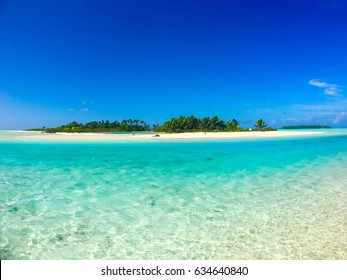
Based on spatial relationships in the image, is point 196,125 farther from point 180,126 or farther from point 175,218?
point 175,218

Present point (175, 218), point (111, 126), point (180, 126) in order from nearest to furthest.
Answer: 1. point (175, 218)
2. point (180, 126)
3. point (111, 126)

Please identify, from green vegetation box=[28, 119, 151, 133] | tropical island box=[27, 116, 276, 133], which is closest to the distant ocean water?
tropical island box=[27, 116, 276, 133]

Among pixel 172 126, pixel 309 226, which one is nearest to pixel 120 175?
pixel 309 226

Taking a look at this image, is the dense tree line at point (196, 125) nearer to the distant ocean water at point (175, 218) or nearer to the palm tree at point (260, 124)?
the palm tree at point (260, 124)

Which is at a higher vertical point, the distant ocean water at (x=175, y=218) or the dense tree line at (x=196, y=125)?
the dense tree line at (x=196, y=125)

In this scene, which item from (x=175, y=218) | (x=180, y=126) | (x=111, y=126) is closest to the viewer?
(x=175, y=218)

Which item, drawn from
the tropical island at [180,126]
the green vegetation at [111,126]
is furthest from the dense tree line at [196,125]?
the green vegetation at [111,126]

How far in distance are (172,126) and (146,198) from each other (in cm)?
4188

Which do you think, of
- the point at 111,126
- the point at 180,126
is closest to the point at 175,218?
the point at 180,126

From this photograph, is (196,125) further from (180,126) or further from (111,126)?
(111,126)

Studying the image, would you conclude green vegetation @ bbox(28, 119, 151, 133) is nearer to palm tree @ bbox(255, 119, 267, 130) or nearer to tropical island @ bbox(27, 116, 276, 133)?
tropical island @ bbox(27, 116, 276, 133)

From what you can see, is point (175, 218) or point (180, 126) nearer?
point (175, 218)

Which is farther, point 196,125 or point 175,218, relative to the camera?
point 196,125
